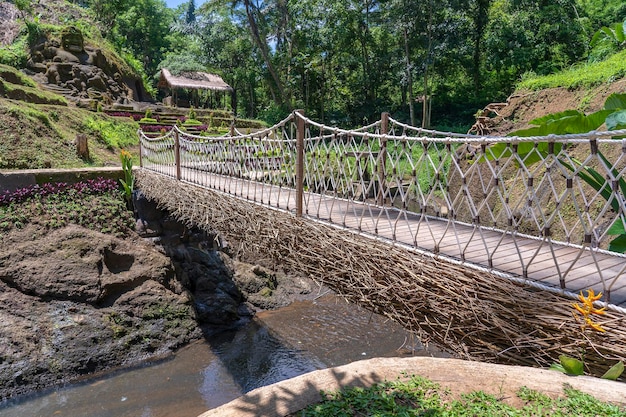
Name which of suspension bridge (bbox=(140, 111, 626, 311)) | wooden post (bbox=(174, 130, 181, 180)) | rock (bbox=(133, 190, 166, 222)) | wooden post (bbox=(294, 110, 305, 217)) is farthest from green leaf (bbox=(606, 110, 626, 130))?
rock (bbox=(133, 190, 166, 222))

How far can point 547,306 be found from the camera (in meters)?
1.87

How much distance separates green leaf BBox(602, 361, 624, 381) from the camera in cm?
165

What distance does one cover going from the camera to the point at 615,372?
1.69 m

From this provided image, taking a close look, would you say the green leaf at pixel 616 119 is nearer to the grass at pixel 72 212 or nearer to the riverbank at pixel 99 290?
the riverbank at pixel 99 290

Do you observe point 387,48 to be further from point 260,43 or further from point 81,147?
point 81,147

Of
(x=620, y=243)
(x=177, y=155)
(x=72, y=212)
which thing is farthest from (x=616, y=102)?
(x=72, y=212)

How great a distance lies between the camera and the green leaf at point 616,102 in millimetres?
2367

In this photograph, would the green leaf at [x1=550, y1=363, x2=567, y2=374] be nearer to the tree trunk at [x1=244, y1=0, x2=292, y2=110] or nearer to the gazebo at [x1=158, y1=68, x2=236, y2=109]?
the tree trunk at [x1=244, y1=0, x2=292, y2=110]

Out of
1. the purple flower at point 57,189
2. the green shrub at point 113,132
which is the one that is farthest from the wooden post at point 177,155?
the green shrub at point 113,132

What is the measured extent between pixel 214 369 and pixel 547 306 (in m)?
4.85

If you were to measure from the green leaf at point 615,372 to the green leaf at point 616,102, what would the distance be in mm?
1469

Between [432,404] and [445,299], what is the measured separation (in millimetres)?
535

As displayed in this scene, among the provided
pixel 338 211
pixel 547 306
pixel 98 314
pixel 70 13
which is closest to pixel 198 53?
pixel 70 13

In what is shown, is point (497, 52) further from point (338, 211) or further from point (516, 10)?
point (338, 211)
